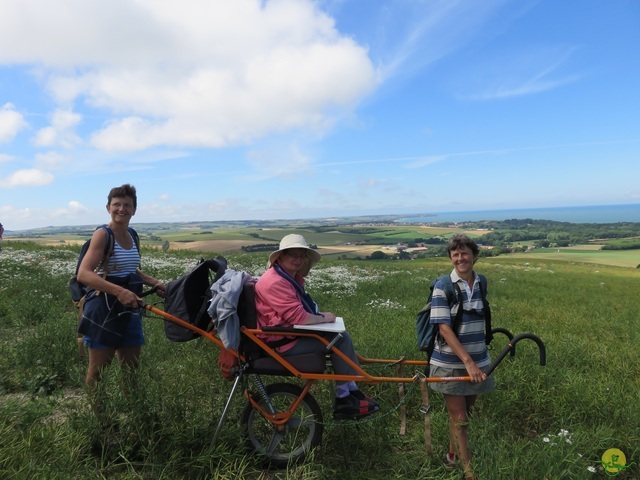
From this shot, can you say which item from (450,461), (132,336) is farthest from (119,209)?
(450,461)

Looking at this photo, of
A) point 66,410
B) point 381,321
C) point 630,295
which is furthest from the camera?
point 630,295

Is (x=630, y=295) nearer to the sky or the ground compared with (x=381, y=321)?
nearer to the ground

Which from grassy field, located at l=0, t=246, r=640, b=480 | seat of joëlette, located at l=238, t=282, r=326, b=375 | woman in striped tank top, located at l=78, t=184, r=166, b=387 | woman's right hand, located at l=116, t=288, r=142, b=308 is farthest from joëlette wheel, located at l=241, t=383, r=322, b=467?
woman's right hand, located at l=116, t=288, r=142, b=308

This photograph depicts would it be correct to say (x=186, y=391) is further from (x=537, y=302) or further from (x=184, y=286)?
(x=537, y=302)

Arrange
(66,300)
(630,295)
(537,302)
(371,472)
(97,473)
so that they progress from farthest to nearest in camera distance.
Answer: (630,295)
(537,302)
(66,300)
(371,472)
(97,473)

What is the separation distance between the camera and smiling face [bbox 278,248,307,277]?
3.71m

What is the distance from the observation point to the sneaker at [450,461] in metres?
3.51

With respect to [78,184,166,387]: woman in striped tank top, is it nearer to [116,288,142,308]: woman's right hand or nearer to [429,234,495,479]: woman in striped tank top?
[116,288,142,308]: woman's right hand

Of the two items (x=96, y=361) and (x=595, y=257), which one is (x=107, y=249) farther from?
(x=595, y=257)

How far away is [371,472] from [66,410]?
325 centimetres

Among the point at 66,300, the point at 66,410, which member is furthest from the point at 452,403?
the point at 66,300

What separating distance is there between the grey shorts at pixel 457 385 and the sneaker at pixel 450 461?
0.67 meters

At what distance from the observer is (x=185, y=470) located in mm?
3203

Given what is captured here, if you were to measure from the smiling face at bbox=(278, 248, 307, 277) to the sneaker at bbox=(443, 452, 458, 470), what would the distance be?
233 cm
